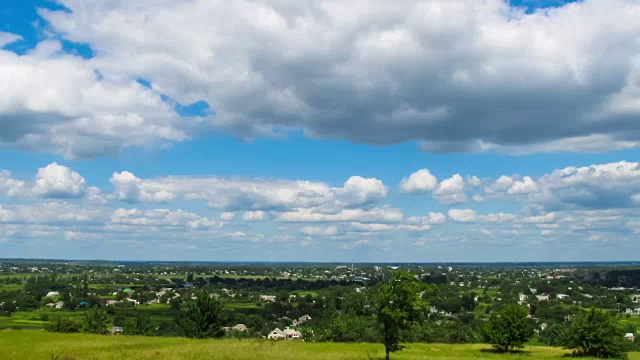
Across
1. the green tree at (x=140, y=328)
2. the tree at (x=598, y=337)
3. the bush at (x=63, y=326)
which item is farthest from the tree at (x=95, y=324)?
the tree at (x=598, y=337)

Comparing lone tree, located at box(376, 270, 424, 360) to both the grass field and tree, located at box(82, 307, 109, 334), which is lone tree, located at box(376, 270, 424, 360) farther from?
tree, located at box(82, 307, 109, 334)

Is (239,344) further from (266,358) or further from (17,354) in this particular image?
(17,354)

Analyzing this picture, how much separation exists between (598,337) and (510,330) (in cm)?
1126

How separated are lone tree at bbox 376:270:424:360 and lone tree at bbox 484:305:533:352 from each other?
31.4m

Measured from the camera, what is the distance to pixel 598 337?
225 ft

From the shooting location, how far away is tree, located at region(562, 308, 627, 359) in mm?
68312

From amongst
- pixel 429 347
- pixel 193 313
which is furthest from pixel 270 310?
pixel 429 347

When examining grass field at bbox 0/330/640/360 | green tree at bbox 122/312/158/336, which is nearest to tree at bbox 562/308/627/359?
grass field at bbox 0/330/640/360

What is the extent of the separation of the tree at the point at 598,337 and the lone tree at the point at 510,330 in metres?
6.54

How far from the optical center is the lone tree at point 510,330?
7581 centimetres

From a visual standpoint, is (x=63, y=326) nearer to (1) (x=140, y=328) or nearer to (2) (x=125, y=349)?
(1) (x=140, y=328)

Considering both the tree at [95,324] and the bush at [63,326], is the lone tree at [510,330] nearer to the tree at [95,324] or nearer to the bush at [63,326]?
the bush at [63,326]

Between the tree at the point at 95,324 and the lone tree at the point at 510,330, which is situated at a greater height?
the lone tree at the point at 510,330

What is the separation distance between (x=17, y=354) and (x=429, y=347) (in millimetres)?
51410
